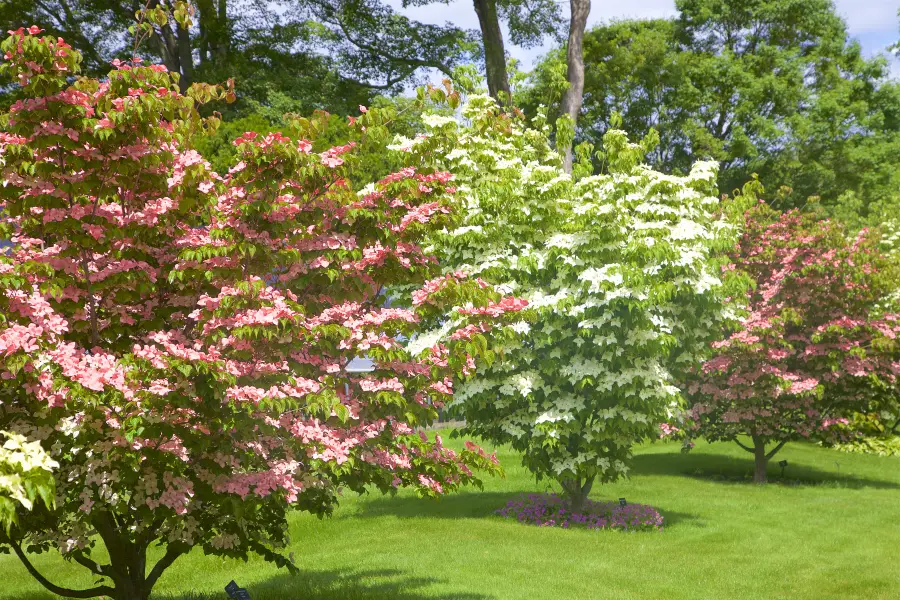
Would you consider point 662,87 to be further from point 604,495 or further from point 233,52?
point 604,495

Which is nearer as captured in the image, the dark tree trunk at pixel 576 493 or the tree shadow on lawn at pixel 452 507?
the dark tree trunk at pixel 576 493

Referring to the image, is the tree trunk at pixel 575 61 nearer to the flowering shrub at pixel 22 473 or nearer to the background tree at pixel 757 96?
the background tree at pixel 757 96

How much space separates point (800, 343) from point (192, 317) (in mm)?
18531

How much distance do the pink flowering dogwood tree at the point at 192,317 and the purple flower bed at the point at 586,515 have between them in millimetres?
8476

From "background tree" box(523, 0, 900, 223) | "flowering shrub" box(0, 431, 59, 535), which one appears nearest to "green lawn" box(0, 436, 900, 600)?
"flowering shrub" box(0, 431, 59, 535)

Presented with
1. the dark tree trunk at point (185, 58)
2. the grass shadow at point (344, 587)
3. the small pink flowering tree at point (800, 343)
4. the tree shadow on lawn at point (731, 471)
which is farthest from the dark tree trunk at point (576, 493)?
the dark tree trunk at point (185, 58)

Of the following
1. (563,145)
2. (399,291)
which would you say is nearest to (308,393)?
(399,291)

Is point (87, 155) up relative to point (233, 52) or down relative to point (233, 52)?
down

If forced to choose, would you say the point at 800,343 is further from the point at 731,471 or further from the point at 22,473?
the point at 22,473

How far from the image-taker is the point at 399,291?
615 inches

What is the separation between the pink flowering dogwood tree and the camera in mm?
7020

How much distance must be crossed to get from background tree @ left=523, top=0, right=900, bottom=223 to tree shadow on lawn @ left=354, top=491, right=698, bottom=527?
22573 millimetres

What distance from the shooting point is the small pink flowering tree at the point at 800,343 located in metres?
21.4

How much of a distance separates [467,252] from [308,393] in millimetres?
8862
